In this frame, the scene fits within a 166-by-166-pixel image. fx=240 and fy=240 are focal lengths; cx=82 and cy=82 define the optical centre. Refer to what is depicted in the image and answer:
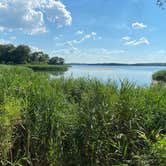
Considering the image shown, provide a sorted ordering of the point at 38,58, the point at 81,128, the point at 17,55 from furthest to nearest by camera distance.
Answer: the point at 38,58 → the point at 17,55 → the point at 81,128

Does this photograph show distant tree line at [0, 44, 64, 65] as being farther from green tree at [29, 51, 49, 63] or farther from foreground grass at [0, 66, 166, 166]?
foreground grass at [0, 66, 166, 166]

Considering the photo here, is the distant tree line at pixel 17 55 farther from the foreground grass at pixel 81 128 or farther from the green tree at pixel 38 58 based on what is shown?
the foreground grass at pixel 81 128

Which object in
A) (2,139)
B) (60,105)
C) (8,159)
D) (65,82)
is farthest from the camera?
(65,82)

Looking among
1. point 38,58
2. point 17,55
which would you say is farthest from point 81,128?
point 38,58

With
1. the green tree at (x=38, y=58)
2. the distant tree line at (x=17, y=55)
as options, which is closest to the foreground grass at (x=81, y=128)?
the distant tree line at (x=17, y=55)

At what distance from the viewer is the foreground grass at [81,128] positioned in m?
2.82

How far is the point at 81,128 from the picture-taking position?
9.95ft

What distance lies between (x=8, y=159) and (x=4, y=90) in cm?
109

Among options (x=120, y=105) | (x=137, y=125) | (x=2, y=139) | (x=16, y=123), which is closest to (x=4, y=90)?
(x=16, y=123)

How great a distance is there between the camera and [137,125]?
3.01 metres

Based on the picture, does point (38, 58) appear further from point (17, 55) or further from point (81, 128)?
point (81, 128)

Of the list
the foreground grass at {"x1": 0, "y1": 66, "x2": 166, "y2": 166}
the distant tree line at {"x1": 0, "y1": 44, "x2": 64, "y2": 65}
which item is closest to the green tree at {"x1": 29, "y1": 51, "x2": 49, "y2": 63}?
the distant tree line at {"x1": 0, "y1": 44, "x2": 64, "y2": 65}

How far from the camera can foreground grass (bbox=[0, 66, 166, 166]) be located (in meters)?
2.82

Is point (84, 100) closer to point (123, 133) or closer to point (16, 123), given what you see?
point (123, 133)
